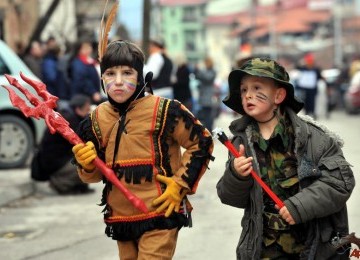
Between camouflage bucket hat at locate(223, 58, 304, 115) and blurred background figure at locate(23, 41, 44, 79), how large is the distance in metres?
11.1

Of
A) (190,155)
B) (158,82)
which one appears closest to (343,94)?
(158,82)

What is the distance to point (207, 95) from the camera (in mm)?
17938

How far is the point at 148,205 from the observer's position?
182 inches

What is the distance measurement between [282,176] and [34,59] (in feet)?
40.2

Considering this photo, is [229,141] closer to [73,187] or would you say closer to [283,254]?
[283,254]

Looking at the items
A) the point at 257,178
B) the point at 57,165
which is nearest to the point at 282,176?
the point at 257,178

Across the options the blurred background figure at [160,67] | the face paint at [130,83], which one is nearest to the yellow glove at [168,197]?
the face paint at [130,83]

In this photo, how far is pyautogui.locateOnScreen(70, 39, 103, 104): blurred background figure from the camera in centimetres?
1312

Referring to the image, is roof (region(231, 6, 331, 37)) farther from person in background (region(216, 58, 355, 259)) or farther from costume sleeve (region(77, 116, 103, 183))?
person in background (region(216, 58, 355, 259))

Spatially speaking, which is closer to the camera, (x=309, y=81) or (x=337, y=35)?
(x=309, y=81)

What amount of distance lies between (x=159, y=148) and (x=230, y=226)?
3.73 metres

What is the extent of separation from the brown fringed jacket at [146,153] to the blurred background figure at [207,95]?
12.7 meters

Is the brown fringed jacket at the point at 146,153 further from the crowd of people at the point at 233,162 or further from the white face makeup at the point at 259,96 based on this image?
the white face makeup at the point at 259,96

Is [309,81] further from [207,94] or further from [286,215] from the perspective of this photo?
[286,215]
